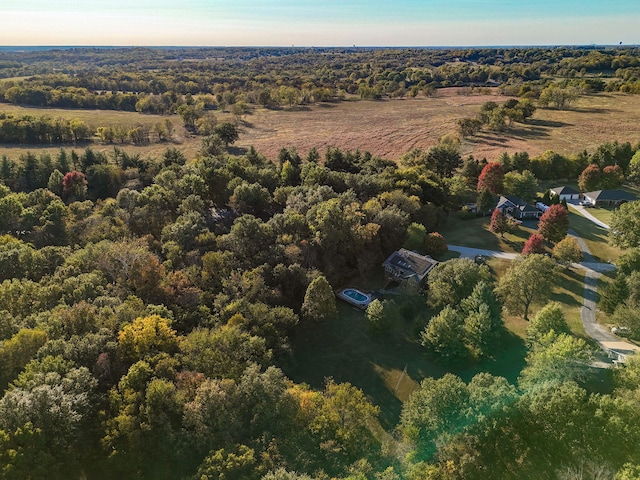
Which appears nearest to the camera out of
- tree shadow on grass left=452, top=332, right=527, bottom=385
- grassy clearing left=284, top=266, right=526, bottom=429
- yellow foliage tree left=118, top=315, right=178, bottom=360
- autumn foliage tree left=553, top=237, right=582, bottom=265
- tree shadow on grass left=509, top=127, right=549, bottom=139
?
yellow foliage tree left=118, top=315, right=178, bottom=360

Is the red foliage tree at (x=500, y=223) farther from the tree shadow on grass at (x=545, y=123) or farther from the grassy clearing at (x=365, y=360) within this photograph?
the tree shadow on grass at (x=545, y=123)

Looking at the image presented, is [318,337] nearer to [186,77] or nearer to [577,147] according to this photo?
[577,147]

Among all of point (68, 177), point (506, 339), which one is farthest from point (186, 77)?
point (506, 339)

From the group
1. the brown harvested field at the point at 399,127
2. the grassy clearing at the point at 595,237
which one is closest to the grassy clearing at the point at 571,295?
the grassy clearing at the point at 595,237

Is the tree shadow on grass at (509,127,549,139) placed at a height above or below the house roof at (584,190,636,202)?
above

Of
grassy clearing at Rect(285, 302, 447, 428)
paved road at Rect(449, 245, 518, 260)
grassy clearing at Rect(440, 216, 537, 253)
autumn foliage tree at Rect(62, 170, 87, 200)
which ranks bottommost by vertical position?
grassy clearing at Rect(285, 302, 447, 428)

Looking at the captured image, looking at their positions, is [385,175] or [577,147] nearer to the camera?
[385,175]

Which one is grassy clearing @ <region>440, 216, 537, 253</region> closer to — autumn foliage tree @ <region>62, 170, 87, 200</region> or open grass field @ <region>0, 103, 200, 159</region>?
autumn foliage tree @ <region>62, 170, 87, 200</region>

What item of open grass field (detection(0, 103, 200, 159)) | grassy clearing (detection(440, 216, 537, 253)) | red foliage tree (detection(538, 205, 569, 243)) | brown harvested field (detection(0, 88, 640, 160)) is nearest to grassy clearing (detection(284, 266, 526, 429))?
grassy clearing (detection(440, 216, 537, 253))
